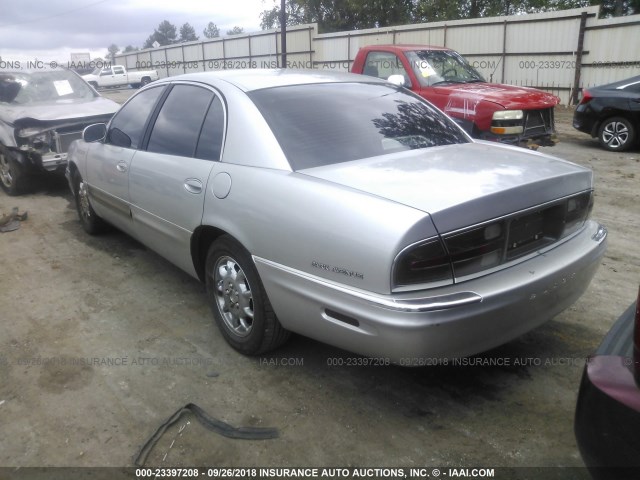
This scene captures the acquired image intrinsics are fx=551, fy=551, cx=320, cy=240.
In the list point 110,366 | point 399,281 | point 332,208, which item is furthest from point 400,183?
point 110,366

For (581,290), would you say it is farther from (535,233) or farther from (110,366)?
(110,366)

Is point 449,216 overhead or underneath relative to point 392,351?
overhead

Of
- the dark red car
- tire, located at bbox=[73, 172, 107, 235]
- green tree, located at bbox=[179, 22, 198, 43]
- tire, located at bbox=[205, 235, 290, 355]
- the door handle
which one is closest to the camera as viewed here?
the dark red car

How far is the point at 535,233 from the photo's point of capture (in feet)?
9.09

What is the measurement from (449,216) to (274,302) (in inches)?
42.6

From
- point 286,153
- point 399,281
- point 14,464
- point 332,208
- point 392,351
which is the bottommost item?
point 14,464

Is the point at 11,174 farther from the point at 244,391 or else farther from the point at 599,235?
the point at 599,235

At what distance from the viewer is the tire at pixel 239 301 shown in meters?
3.09

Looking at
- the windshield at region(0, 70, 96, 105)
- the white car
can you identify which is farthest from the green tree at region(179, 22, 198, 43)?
the windshield at region(0, 70, 96, 105)

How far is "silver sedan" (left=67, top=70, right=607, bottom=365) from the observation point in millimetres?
2381

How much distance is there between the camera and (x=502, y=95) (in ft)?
24.3

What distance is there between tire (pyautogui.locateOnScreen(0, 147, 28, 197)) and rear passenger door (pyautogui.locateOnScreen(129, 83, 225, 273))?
4101 millimetres

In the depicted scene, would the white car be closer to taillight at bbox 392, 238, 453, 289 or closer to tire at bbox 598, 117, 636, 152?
tire at bbox 598, 117, 636, 152

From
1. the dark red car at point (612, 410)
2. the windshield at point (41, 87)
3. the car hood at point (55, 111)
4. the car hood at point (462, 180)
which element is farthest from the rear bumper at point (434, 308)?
the windshield at point (41, 87)
